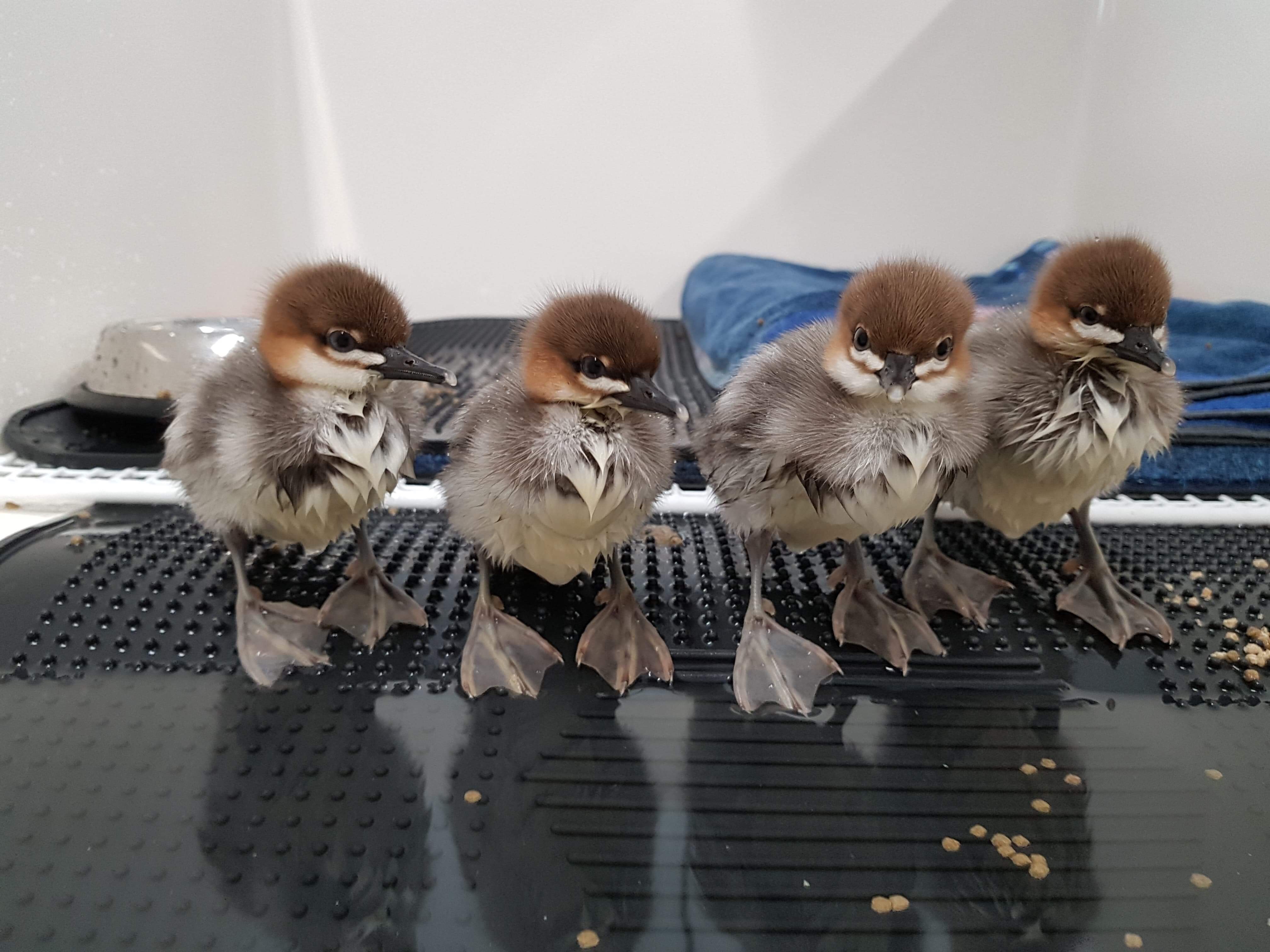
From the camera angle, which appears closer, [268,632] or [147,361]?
[268,632]

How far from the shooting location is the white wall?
175 cm

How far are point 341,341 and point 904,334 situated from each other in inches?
23.0

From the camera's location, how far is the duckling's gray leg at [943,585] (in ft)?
3.16

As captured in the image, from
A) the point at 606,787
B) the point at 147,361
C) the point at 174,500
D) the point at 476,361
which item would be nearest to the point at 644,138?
the point at 476,361

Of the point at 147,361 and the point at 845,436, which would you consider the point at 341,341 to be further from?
the point at 147,361

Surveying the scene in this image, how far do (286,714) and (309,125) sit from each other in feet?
6.88

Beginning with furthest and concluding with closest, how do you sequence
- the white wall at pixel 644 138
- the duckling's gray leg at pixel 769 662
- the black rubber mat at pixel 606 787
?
the white wall at pixel 644 138
the duckling's gray leg at pixel 769 662
the black rubber mat at pixel 606 787

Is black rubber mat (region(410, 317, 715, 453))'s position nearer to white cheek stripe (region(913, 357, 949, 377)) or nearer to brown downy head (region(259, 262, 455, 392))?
brown downy head (region(259, 262, 455, 392))

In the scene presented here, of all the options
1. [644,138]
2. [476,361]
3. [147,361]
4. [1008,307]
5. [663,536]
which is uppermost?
[644,138]

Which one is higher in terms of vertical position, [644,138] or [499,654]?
[644,138]

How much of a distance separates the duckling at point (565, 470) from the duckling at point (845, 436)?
103mm

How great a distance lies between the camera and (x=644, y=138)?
2.33 metres

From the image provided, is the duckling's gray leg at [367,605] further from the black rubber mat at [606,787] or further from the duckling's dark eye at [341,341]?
the duckling's dark eye at [341,341]

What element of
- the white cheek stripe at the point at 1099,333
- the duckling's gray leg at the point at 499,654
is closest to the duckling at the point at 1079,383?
the white cheek stripe at the point at 1099,333
